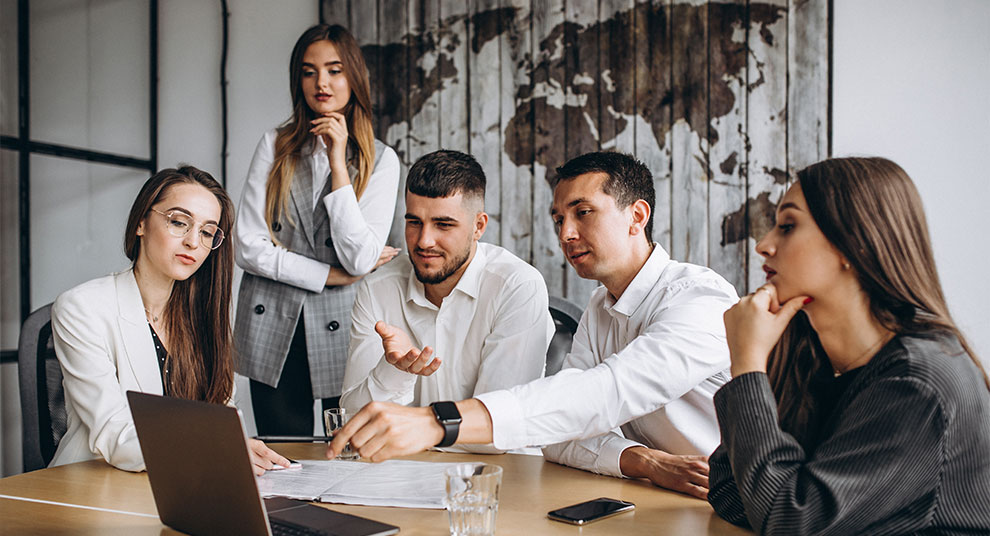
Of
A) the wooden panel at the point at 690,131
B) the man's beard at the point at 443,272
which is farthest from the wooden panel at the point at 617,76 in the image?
the man's beard at the point at 443,272

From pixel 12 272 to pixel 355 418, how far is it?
2554 millimetres

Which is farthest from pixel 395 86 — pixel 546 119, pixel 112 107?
pixel 112 107

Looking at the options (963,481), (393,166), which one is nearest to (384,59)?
(393,166)

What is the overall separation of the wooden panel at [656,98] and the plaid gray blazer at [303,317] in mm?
1217

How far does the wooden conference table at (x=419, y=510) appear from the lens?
1153 mm

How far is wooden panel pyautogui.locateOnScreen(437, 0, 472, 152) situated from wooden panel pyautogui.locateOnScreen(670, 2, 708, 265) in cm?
85

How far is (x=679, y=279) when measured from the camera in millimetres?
1807

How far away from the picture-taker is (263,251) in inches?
97.1

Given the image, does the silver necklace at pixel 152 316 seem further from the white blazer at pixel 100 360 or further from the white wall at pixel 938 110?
the white wall at pixel 938 110

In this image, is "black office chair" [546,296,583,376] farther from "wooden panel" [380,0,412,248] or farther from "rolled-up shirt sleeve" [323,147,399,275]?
"wooden panel" [380,0,412,248]

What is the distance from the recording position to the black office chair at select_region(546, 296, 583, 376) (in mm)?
2379

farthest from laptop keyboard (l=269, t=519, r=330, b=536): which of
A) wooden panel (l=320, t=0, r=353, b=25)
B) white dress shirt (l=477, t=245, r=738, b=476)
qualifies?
wooden panel (l=320, t=0, r=353, b=25)

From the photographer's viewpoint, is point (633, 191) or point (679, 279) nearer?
point (679, 279)

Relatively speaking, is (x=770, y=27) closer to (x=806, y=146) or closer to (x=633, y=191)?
(x=806, y=146)
